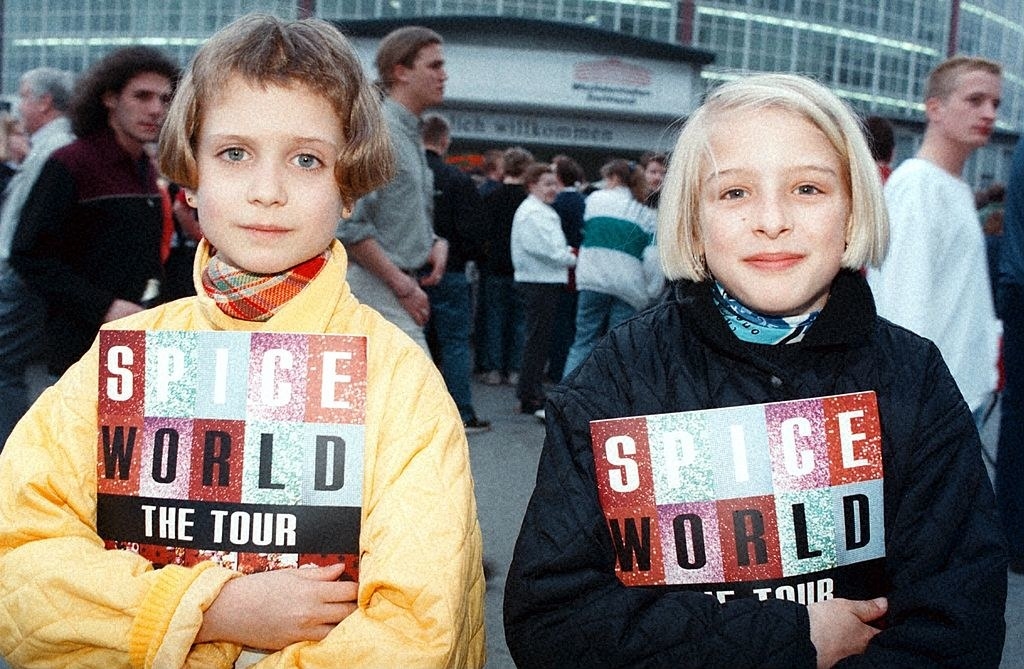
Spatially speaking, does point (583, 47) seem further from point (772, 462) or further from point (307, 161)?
point (772, 462)

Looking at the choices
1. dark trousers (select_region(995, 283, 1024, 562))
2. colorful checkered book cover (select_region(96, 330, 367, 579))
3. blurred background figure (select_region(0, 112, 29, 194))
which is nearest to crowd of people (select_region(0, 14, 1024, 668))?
colorful checkered book cover (select_region(96, 330, 367, 579))

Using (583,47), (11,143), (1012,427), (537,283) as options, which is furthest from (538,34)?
(1012,427)

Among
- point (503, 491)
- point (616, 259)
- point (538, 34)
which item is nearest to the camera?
point (503, 491)

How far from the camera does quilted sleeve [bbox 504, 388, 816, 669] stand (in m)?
1.34

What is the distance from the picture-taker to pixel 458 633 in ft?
4.56

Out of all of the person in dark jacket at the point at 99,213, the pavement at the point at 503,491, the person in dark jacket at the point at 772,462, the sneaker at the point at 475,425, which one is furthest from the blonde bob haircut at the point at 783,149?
the sneaker at the point at 475,425

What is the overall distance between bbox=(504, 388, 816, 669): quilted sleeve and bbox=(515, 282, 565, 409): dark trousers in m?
5.59

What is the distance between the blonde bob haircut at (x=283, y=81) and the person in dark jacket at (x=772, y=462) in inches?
20.2

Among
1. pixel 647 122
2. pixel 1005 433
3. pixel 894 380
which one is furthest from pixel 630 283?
pixel 647 122

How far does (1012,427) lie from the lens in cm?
381

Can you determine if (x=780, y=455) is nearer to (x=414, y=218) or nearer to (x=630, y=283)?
(x=414, y=218)

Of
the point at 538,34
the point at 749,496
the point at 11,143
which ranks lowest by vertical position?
the point at 749,496

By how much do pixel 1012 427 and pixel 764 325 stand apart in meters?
2.81

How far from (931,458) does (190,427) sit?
1145mm
